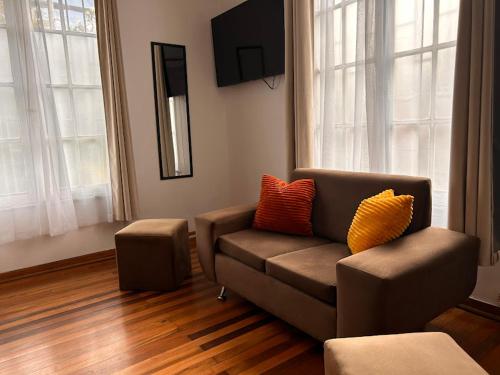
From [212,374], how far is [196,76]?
116 inches

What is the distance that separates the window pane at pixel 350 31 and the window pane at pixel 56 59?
2260 millimetres

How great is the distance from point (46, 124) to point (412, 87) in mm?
2735

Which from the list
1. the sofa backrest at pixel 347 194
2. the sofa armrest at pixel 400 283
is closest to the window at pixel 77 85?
the sofa backrest at pixel 347 194

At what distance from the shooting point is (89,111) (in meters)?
3.21

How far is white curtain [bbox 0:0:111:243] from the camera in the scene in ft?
9.34

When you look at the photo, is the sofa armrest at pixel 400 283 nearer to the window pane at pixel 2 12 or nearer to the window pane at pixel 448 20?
the window pane at pixel 448 20

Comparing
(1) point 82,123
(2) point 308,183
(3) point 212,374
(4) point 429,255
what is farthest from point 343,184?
(1) point 82,123

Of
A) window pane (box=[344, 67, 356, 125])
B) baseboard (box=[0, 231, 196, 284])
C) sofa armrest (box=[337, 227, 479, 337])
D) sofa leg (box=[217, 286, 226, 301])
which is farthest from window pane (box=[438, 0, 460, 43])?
baseboard (box=[0, 231, 196, 284])

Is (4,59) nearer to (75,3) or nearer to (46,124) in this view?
(46,124)

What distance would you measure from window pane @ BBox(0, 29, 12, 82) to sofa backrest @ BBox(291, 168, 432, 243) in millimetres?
2319

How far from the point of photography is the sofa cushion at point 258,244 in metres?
2.13

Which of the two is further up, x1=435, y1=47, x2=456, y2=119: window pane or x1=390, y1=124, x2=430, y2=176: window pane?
x1=435, y1=47, x2=456, y2=119: window pane

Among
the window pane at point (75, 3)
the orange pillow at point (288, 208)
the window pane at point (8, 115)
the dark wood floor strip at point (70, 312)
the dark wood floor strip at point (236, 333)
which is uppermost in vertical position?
the window pane at point (75, 3)

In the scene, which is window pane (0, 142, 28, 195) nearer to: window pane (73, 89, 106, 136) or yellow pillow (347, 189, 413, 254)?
window pane (73, 89, 106, 136)
